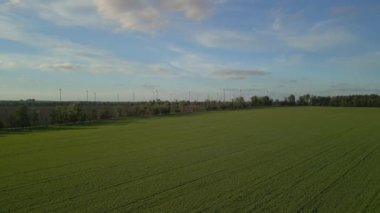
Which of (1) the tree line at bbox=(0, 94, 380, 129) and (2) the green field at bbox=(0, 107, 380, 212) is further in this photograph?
(1) the tree line at bbox=(0, 94, 380, 129)

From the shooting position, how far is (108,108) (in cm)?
4419

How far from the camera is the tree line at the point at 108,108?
3136cm

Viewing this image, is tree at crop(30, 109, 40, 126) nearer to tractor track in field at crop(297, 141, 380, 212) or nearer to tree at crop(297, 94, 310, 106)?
tractor track in field at crop(297, 141, 380, 212)

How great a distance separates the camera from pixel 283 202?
7.74 m

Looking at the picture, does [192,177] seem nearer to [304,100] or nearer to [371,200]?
[371,200]

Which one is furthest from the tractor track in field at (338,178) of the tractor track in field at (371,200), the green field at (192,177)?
the tractor track in field at (371,200)

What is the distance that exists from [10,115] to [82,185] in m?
24.3

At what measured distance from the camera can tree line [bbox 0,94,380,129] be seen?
103 ft

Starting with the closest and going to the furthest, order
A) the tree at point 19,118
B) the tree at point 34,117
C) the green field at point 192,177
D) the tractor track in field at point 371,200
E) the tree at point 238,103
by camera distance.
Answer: the tractor track in field at point 371,200 < the green field at point 192,177 < the tree at point 19,118 < the tree at point 34,117 < the tree at point 238,103

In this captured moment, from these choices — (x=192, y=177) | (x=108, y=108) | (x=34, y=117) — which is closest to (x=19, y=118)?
(x=34, y=117)

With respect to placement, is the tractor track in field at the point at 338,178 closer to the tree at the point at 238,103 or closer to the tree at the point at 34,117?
the tree at the point at 34,117

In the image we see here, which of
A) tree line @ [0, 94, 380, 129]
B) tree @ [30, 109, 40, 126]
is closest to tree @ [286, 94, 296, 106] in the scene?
tree line @ [0, 94, 380, 129]

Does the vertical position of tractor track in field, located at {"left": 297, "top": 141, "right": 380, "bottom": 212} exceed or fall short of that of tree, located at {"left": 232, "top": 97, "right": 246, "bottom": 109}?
it falls short

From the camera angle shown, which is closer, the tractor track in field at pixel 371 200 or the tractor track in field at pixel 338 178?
the tractor track in field at pixel 371 200
